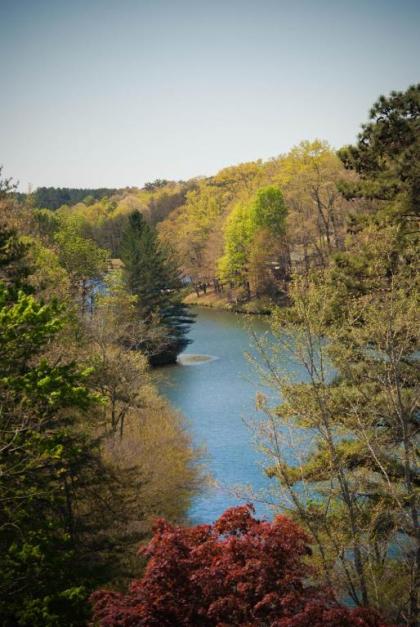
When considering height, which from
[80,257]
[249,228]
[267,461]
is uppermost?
[249,228]

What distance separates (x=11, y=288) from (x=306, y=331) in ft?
19.9

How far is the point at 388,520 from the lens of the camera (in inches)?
535

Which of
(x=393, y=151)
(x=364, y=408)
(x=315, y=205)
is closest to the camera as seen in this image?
(x=364, y=408)

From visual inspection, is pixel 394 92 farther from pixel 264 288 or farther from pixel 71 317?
pixel 264 288

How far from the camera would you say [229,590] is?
8.40 m

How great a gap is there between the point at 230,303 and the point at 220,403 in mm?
33235

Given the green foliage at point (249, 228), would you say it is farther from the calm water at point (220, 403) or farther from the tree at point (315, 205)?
the calm water at point (220, 403)

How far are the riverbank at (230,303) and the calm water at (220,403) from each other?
4.70m

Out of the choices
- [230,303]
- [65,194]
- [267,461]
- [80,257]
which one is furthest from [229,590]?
[65,194]

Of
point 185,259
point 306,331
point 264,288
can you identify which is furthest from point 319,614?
point 185,259

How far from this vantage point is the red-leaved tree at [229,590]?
26.2 feet

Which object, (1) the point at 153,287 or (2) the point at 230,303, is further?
(2) the point at 230,303

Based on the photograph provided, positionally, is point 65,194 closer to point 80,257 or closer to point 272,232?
point 272,232

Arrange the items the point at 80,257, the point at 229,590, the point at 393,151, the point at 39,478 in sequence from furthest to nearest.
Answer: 1. the point at 80,257
2. the point at 393,151
3. the point at 39,478
4. the point at 229,590
